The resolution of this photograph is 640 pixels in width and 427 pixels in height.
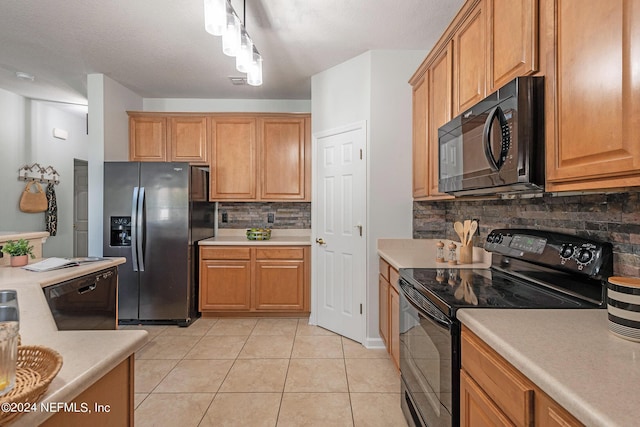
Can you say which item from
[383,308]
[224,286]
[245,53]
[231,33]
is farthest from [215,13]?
[224,286]

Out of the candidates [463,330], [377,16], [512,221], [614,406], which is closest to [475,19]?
[377,16]

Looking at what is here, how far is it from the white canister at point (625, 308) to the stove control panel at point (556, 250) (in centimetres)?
33

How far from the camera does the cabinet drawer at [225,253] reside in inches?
142

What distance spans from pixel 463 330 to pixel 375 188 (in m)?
1.80

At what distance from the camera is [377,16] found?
2.39m

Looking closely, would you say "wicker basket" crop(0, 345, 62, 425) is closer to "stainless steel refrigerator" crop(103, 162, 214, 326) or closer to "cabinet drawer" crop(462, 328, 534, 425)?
"cabinet drawer" crop(462, 328, 534, 425)

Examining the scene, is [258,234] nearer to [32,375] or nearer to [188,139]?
[188,139]

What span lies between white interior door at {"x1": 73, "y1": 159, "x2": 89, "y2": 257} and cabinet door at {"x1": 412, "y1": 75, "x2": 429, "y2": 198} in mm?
4968

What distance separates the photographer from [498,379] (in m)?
0.94

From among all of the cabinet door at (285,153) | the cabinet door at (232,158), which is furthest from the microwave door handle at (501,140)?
the cabinet door at (232,158)

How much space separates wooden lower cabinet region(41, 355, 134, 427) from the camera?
0.75 m

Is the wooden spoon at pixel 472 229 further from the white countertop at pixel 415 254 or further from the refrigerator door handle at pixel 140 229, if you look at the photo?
the refrigerator door handle at pixel 140 229

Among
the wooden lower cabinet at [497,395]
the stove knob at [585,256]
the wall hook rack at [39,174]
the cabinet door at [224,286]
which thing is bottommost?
the cabinet door at [224,286]

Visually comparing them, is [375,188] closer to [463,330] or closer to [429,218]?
[429,218]
